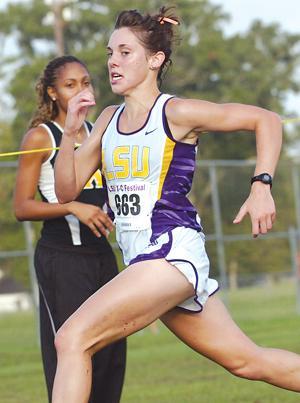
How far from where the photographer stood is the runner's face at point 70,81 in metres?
7.34

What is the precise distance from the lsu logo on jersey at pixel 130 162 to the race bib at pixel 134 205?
0.17 ft

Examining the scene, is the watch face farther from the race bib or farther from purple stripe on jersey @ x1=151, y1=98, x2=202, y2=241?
the race bib

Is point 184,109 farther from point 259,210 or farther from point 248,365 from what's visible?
point 248,365

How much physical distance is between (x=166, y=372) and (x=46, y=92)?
5376mm

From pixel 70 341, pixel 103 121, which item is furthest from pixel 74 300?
pixel 70 341

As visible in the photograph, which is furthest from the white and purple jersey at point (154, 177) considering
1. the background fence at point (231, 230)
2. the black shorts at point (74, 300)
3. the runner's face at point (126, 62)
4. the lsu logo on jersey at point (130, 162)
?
the background fence at point (231, 230)

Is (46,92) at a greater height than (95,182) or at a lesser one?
greater

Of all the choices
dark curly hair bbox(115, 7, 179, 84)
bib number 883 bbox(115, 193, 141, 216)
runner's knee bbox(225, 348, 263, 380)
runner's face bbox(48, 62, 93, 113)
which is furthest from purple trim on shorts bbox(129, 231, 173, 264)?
runner's face bbox(48, 62, 93, 113)

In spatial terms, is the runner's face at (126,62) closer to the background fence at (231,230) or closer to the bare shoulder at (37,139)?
the bare shoulder at (37,139)

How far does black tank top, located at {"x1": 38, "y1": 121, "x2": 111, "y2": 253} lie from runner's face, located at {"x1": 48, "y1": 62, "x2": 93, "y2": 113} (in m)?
0.20

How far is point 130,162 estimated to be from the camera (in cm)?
582

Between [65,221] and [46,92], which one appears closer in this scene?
[65,221]

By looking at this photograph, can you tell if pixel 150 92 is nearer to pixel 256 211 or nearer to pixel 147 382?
pixel 256 211

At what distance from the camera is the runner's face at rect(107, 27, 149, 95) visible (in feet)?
19.5
